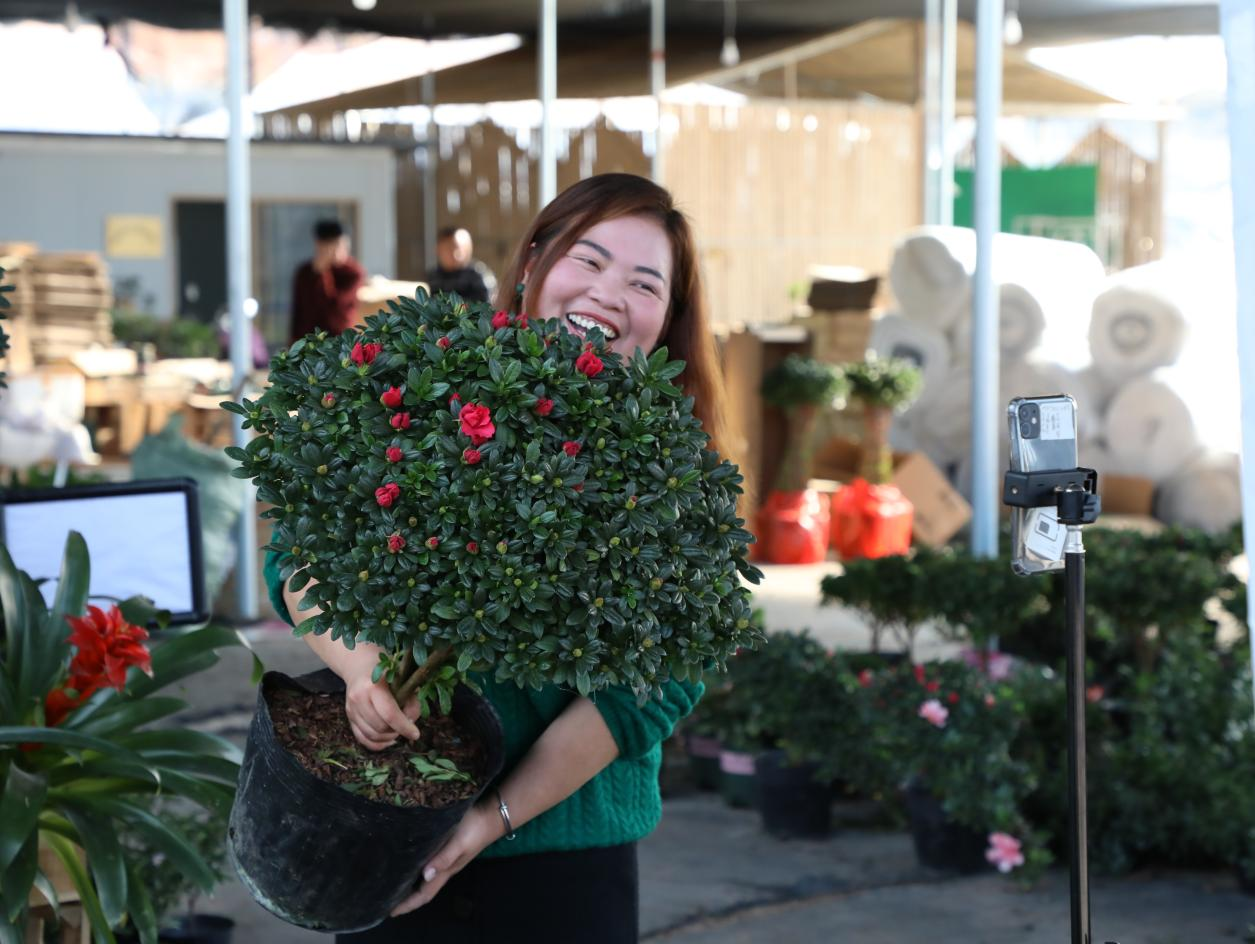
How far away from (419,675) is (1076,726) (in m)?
0.63

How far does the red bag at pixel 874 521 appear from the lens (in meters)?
7.47

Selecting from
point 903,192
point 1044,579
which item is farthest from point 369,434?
point 903,192

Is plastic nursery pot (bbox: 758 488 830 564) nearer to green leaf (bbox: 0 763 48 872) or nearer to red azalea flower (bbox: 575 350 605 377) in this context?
green leaf (bbox: 0 763 48 872)

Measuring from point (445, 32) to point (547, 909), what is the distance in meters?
12.0

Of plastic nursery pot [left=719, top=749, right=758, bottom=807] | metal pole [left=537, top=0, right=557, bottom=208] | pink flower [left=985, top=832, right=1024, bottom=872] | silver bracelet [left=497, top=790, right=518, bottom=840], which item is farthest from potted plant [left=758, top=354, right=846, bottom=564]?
silver bracelet [left=497, top=790, right=518, bottom=840]

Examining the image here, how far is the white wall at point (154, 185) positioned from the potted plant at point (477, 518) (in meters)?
10.7

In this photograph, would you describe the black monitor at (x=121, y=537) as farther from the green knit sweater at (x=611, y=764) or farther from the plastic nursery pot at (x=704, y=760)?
the plastic nursery pot at (x=704, y=760)

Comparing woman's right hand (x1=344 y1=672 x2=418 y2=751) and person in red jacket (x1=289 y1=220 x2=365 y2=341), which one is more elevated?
person in red jacket (x1=289 y1=220 x2=365 y2=341)

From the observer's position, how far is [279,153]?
39.5 ft

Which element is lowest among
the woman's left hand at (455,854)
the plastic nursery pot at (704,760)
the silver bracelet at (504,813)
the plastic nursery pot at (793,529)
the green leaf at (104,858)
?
the plastic nursery pot at (704,760)

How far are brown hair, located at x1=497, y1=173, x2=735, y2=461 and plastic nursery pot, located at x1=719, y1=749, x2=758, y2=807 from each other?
270 cm

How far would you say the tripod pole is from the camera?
5.12 ft

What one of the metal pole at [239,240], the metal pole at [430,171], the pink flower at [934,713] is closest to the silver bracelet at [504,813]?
the pink flower at [934,713]

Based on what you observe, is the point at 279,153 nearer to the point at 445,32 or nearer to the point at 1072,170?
the point at 445,32
